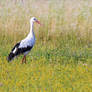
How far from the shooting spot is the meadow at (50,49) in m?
5.94

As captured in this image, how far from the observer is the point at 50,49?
855 cm

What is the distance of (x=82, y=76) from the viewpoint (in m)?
6.39

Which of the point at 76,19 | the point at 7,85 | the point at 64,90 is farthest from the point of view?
the point at 76,19

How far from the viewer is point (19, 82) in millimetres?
6004

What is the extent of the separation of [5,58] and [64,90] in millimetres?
2838

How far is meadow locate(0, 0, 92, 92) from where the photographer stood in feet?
19.5

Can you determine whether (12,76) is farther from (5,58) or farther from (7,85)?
(5,58)

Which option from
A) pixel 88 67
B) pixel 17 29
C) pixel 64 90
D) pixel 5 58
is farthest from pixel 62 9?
pixel 64 90

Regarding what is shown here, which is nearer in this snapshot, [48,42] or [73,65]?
[73,65]

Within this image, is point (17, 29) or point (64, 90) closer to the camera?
point (64, 90)

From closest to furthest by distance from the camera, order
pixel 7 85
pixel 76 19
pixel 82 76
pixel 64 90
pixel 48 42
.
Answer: pixel 64 90
pixel 7 85
pixel 82 76
pixel 48 42
pixel 76 19

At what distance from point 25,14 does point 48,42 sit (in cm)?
163

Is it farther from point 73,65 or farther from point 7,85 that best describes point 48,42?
point 7,85

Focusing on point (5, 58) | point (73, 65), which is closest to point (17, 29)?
point (5, 58)
